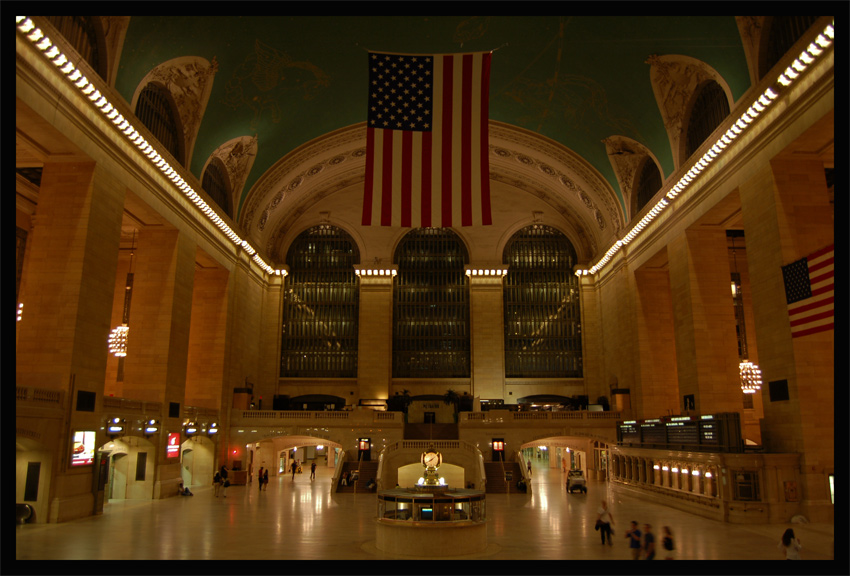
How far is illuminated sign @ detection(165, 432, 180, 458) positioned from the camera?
77.3ft

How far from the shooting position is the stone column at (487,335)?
37156 mm

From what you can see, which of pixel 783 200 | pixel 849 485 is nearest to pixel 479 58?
pixel 783 200

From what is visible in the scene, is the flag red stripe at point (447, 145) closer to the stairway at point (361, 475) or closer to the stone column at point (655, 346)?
the stairway at point (361, 475)

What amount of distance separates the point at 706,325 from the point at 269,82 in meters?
19.0

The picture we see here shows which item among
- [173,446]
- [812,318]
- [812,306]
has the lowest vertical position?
[173,446]

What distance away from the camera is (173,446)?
24000 millimetres

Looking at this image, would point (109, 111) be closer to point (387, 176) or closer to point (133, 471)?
point (387, 176)

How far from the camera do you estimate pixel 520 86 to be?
26047 millimetres

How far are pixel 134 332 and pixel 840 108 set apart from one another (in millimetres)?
23317

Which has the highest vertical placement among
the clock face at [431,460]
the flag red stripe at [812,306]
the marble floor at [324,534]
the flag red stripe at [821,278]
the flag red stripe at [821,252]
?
the flag red stripe at [821,252]

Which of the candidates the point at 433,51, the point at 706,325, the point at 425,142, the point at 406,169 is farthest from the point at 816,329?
the point at 433,51

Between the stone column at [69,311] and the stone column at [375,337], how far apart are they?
18.9m

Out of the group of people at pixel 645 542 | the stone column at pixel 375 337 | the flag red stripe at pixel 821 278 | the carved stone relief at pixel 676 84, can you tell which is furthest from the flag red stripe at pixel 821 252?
the stone column at pixel 375 337

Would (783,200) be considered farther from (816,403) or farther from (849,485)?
(849,485)
